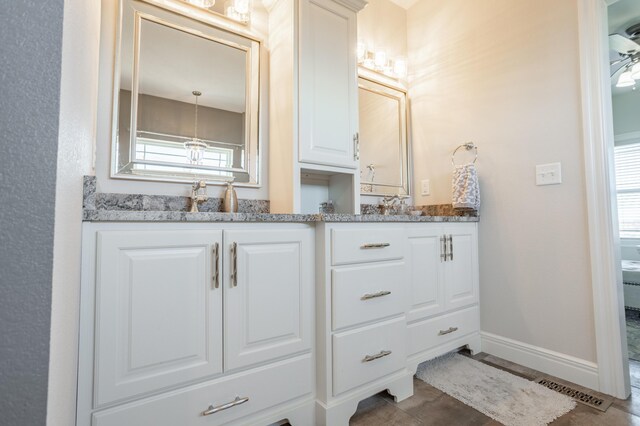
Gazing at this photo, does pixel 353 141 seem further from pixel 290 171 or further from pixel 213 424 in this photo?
pixel 213 424

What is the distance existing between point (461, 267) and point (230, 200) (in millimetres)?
1459

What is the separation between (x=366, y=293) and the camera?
4.47 feet

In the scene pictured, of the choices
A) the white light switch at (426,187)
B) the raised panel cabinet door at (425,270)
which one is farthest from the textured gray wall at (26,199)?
the white light switch at (426,187)

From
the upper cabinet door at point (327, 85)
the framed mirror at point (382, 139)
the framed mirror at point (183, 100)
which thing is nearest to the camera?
the framed mirror at point (183, 100)

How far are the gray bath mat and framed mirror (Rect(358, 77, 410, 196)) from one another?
1.25 m

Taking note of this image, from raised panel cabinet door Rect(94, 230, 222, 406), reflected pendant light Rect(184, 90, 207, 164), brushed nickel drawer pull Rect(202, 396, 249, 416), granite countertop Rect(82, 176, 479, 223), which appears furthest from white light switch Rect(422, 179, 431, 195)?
brushed nickel drawer pull Rect(202, 396, 249, 416)

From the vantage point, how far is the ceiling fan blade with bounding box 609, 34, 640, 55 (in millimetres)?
2516

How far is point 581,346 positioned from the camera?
5.22 ft

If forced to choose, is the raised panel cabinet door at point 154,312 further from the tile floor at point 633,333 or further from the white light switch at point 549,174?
the tile floor at point 633,333

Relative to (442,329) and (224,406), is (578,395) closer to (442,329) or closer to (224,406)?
(442,329)

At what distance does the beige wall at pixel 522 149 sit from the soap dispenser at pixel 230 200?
1.54 m

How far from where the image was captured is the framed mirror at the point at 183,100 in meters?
1.48

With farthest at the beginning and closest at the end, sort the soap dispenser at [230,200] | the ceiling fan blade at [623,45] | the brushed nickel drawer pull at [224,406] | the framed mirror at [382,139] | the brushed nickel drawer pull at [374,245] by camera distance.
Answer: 1. the ceiling fan blade at [623,45]
2. the framed mirror at [382,139]
3. the soap dispenser at [230,200]
4. the brushed nickel drawer pull at [374,245]
5. the brushed nickel drawer pull at [224,406]

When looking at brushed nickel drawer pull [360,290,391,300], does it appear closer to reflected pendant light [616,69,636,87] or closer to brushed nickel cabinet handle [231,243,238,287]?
brushed nickel cabinet handle [231,243,238,287]
